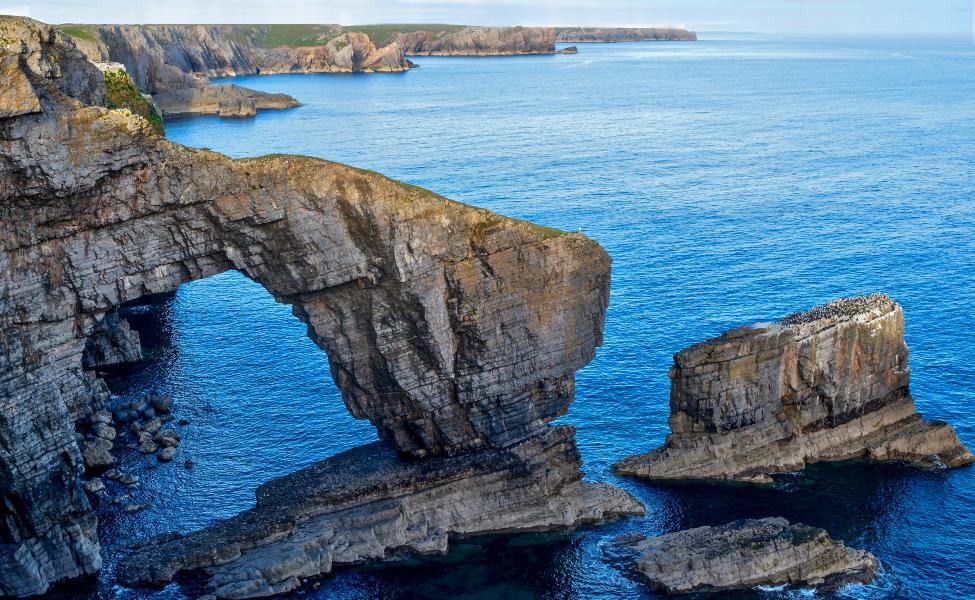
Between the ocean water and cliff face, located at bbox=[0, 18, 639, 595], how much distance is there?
21.3 feet

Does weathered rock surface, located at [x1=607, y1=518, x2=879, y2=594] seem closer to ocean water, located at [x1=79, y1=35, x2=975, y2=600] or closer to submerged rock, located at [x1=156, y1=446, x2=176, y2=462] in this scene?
ocean water, located at [x1=79, y1=35, x2=975, y2=600]

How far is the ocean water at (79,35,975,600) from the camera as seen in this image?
5441cm

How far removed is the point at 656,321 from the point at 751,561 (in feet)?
124

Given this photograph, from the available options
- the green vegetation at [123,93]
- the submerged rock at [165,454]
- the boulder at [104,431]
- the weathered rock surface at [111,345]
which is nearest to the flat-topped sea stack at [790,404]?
the submerged rock at [165,454]

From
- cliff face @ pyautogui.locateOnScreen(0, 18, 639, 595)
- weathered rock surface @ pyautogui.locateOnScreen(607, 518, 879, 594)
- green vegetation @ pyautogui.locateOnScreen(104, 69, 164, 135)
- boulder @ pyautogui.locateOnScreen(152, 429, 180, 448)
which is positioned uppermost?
green vegetation @ pyautogui.locateOnScreen(104, 69, 164, 135)

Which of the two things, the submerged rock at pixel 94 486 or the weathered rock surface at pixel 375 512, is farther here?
the submerged rock at pixel 94 486

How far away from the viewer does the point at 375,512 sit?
54938 mm

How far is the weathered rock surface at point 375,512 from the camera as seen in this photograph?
169 ft

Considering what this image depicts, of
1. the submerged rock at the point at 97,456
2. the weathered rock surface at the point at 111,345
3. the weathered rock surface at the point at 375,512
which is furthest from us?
the weathered rock surface at the point at 111,345

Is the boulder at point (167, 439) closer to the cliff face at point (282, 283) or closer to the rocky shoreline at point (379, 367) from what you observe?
the rocky shoreline at point (379, 367)

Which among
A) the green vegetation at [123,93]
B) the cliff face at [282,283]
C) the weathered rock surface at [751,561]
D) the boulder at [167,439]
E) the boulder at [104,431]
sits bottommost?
the weathered rock surface at [751,561]

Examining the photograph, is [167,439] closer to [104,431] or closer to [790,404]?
[104,431]

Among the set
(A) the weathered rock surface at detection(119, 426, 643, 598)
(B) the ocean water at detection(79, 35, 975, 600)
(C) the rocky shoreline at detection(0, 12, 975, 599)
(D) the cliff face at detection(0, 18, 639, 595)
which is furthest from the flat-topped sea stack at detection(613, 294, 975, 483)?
(D) the cliff face at detection(0, 18, 639, 595)

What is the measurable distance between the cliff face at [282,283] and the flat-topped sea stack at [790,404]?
25.2 feet
